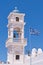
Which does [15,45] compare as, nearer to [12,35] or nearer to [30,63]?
[12,35]

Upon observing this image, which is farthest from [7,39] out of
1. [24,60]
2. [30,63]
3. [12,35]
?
[30,63]

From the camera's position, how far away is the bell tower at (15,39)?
33656 mm

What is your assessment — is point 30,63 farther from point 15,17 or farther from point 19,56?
point 15,17

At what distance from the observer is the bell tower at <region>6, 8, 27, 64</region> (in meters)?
33.7

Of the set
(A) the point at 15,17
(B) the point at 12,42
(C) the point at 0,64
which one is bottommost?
(C) the point at 0,64

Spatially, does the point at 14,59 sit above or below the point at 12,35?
below

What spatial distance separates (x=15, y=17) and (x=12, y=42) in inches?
113

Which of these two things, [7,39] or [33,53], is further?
[7,39]

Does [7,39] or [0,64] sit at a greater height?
[7,39]

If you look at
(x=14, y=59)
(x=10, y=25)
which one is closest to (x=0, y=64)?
(x=14, y=59)

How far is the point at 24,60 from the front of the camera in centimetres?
3328

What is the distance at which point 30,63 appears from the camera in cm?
3033

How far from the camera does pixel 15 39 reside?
111ft

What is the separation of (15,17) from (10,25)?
101 cm
